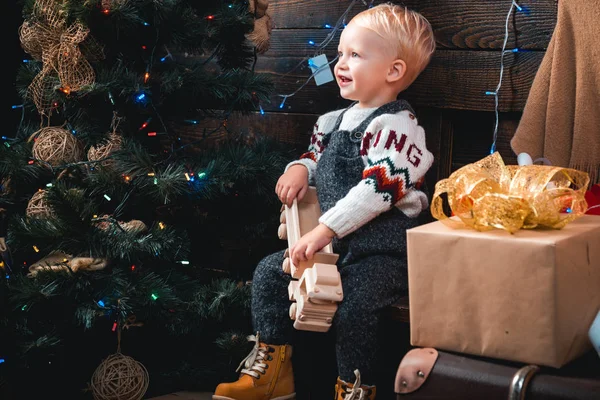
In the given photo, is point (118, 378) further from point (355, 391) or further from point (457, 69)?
point (457, 69)

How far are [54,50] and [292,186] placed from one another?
0.81m

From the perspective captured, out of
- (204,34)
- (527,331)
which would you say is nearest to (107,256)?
(204,34)

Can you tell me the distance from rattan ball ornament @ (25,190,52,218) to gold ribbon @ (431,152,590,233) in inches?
43.5

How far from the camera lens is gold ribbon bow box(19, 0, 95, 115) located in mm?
2168

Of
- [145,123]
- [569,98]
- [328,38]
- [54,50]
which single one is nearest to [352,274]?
[569,98]

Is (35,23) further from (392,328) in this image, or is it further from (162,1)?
(392,328)

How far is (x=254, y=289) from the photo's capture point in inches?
78.8

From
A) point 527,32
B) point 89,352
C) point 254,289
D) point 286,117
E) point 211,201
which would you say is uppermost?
point 527,32

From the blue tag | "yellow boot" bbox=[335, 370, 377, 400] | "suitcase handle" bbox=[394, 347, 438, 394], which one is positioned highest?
the blue tag

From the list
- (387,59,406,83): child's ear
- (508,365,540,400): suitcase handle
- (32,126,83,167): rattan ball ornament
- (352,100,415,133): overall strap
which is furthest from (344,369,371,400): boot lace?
(32,126,83,167): rattan ball ornament

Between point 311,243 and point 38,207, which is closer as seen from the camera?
point 311,243

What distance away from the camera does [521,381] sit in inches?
57.4

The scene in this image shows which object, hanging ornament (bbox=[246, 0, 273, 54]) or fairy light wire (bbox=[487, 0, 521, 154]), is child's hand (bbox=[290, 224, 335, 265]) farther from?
hanging ornament (bbox=[246, 0, 273, 54])

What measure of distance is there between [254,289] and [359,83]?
0.57 meters
